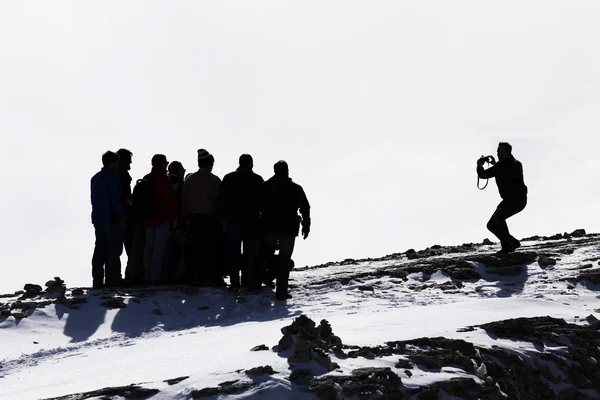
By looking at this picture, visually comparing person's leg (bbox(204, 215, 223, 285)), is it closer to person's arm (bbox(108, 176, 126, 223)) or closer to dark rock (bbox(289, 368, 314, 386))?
person's arm (bbox(108, 176, 126, 223))

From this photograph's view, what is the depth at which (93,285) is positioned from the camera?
528 inches

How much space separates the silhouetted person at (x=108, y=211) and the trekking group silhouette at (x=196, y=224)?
0.01 metres

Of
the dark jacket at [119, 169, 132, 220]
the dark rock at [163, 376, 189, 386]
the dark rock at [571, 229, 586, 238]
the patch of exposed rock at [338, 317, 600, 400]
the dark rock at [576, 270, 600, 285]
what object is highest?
the dark jacket at [119, 169, 132, 220]

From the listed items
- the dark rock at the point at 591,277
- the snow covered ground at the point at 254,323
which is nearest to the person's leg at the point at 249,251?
the snow covered ground at the point at 254,323

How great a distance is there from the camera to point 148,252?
1365 cm

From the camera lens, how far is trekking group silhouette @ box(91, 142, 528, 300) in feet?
42.3

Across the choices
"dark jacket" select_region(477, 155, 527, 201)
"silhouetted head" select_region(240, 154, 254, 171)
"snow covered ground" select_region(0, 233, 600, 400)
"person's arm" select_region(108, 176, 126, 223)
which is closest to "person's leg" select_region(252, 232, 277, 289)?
"snow covered ground" select_region(0, 233, 600, 400)

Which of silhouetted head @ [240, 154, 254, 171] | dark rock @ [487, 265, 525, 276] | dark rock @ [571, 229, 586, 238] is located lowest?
dark rock @ [487, 265, 525, 276]

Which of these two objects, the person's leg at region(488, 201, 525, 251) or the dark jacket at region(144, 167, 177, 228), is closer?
the dark jacket at region(144, 167, 177, 228)

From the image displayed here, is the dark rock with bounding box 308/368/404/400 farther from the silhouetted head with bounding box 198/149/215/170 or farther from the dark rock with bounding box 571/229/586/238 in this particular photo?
the dark rock with bounding box 571/229/586/238

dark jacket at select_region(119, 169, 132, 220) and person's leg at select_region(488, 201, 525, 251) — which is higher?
dark jacket at select_region(119, 169, 132, 220)

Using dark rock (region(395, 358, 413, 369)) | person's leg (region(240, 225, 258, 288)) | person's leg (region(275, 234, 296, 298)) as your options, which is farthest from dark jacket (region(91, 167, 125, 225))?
dark rock (region(395, 358, 413, 369))

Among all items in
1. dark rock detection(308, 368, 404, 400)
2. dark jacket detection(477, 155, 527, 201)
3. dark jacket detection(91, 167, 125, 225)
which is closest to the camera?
dark rock detection(308, 368, 404, 400)

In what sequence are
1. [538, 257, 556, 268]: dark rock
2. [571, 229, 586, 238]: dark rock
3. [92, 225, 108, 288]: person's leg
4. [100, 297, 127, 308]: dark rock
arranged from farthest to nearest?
[571, 229, 586, 238]: dark rock → [538, 257, 556, 268]: dark rock → [92, 225, 108, 288]: person's leg → [100, 297, 127, 308]: dark rock
